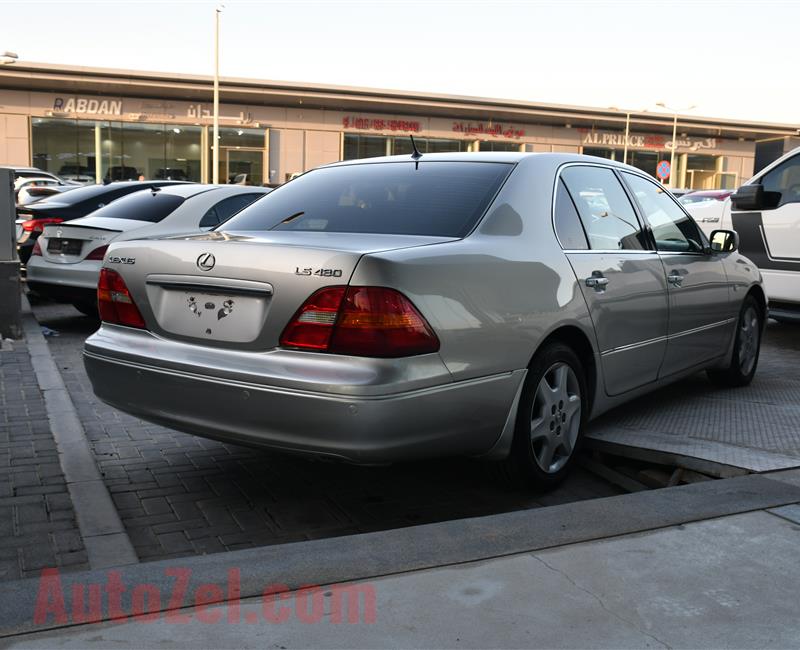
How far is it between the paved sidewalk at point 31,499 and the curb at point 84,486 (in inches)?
1.4

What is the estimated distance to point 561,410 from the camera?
4305mm

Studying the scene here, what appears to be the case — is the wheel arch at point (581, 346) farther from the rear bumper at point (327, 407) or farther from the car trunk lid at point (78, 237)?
the car trunk lid at point (78, 237)

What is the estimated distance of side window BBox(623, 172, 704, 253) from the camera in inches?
211

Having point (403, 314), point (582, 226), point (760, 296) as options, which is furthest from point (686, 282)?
point (403, 314)

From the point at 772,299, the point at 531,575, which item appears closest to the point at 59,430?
the point at 531,575

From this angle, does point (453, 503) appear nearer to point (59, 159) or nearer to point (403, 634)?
point (403, 634)

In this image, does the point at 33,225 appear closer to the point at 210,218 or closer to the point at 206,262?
the point at 210,218

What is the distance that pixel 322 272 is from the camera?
3438 millimetres

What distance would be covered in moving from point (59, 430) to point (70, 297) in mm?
4016

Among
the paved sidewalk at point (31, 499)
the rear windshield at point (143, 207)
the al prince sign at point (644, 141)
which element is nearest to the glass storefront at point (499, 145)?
the al prince sign at point (644, 141)

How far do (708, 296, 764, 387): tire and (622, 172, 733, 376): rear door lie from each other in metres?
0.24

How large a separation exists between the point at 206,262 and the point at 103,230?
5267 millimetres

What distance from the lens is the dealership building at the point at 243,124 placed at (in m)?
36.1

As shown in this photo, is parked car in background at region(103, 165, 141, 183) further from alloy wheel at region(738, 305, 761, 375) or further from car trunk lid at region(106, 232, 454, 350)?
car trunk lid at region(106, 232, 454, 350)
